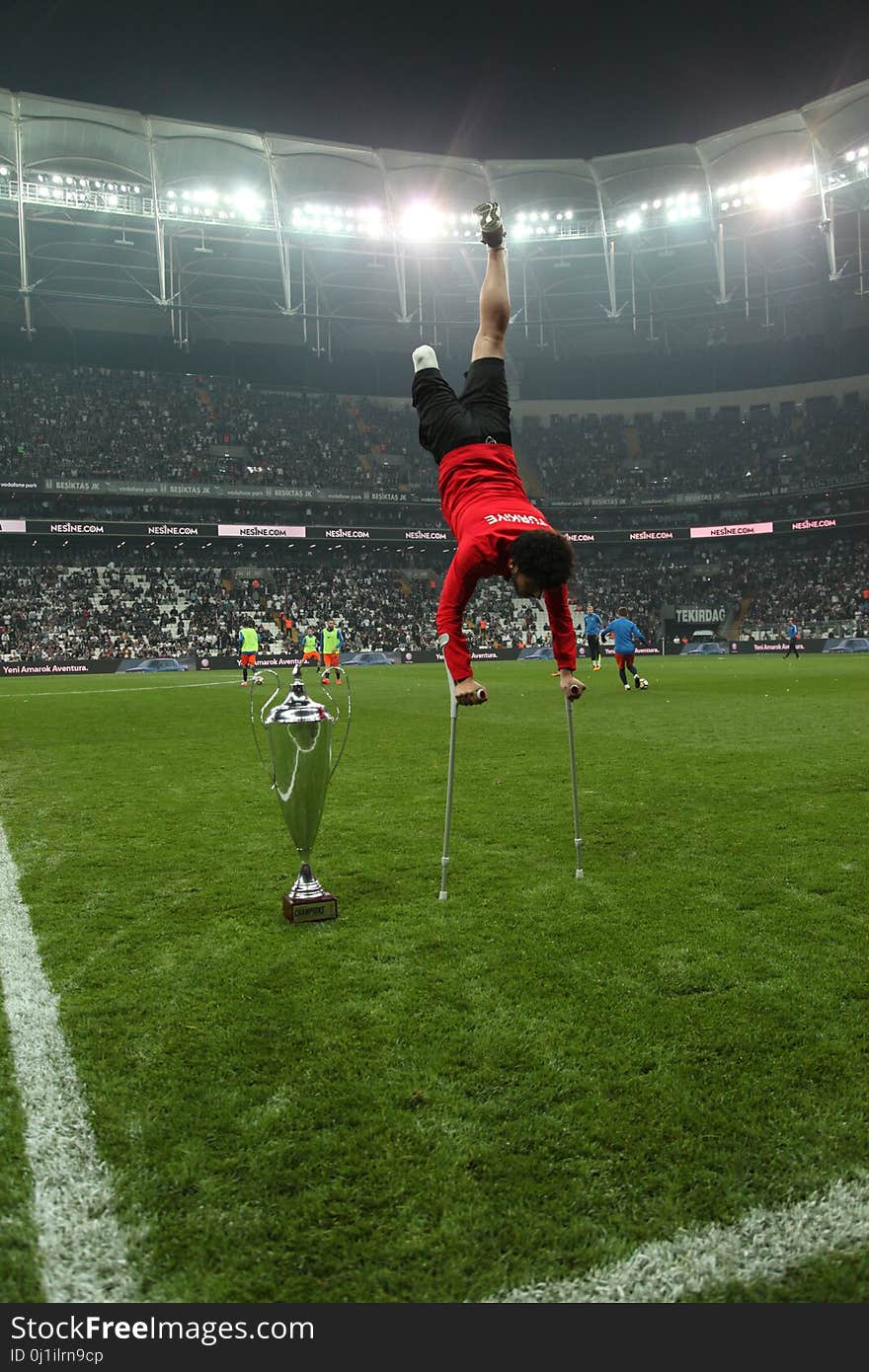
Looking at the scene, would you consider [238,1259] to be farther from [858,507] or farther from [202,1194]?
[858,507]

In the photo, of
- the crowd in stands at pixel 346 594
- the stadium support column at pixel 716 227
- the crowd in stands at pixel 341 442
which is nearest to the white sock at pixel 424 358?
the crowd in stands at pixel 346 594

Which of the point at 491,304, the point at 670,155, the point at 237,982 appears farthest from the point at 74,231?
the point at 237,982

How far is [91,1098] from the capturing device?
105 inches

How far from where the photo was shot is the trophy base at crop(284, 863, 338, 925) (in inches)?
170

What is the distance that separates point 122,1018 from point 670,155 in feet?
187

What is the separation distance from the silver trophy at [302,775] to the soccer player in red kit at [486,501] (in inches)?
31.3

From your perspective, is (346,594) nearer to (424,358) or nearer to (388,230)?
(388,230)

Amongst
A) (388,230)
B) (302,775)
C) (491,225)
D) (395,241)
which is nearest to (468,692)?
(302,775)

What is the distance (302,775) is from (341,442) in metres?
56.8

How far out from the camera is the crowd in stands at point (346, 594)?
4447 centimetres

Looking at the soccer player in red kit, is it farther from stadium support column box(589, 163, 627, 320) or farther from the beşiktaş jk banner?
stadium support column box(589, 163, 627, 320)

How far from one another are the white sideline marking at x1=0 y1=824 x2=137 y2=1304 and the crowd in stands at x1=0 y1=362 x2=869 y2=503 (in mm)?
49035

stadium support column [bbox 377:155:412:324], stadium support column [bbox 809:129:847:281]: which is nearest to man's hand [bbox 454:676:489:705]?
stadium support column [bbox 377:155:412:324]

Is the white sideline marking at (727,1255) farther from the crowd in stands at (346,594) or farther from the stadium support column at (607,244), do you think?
the stadium support column at (607,244)
